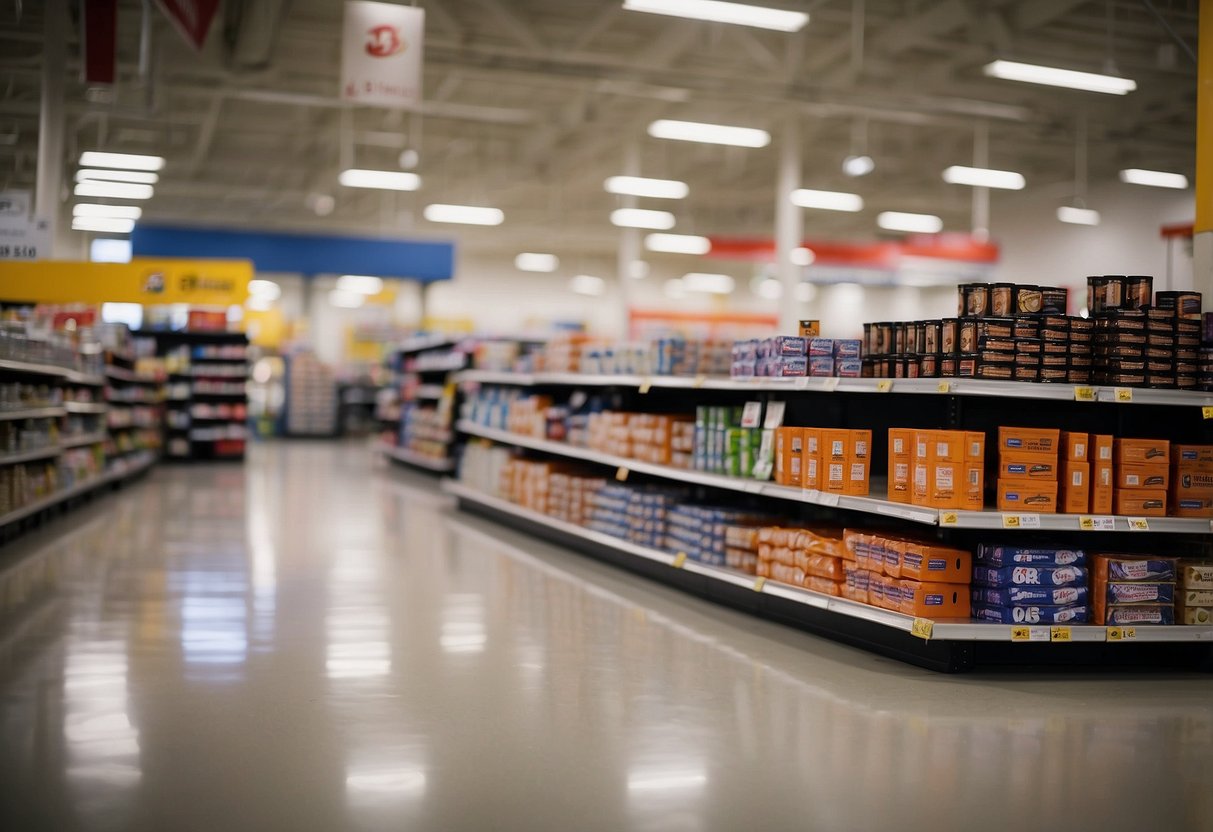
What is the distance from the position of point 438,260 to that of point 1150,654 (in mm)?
16882

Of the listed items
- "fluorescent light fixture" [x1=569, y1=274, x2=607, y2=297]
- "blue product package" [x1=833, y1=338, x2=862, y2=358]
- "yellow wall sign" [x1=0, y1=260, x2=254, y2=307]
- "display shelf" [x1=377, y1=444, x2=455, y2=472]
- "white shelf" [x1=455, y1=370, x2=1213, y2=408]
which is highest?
"fluorescent light fixture" [x1=569, y1=274, x2=607, y2=297]

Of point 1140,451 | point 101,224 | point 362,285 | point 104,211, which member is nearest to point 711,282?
point 362,285

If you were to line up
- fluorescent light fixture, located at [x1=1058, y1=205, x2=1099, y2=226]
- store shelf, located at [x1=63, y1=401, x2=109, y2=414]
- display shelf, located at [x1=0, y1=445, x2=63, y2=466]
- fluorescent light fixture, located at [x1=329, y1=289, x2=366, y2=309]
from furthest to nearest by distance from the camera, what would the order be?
fluorescent light fixture, located at [x1=329, y1=289, x2=366, y2=309] → fluorescent light fixture, located at [x1=1058, y1=205, x2=1099, y2=226] → store shelf, located at [x1=63, y1=401, x2=109, y2=414] → display shelf, located at [x1=0, y1=445, x2=63, y2=466]

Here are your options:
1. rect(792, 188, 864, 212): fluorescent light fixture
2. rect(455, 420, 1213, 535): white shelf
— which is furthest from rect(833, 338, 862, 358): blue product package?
rect(792, 188, 864, 212): fluorescent light fixture

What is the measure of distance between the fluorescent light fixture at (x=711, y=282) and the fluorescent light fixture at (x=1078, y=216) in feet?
45.9

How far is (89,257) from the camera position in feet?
83.7

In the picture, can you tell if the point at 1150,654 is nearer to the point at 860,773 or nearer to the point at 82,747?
the point at 860,773

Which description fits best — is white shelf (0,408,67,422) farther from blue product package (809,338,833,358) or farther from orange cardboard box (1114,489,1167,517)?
orange cardboard box (1114,489,1167,517)

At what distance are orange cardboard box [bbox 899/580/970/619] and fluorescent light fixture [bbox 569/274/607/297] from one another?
89.6 feet

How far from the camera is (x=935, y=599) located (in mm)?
4766

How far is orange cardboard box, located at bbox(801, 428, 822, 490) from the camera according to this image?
5.44m

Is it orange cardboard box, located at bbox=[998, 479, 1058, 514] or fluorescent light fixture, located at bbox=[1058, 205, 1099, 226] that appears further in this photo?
fluorescent light fixture, located at bbox=[1058, 205, 1099, 226]

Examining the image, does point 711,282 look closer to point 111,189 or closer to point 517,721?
point 111,189

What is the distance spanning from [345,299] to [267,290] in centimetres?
257
